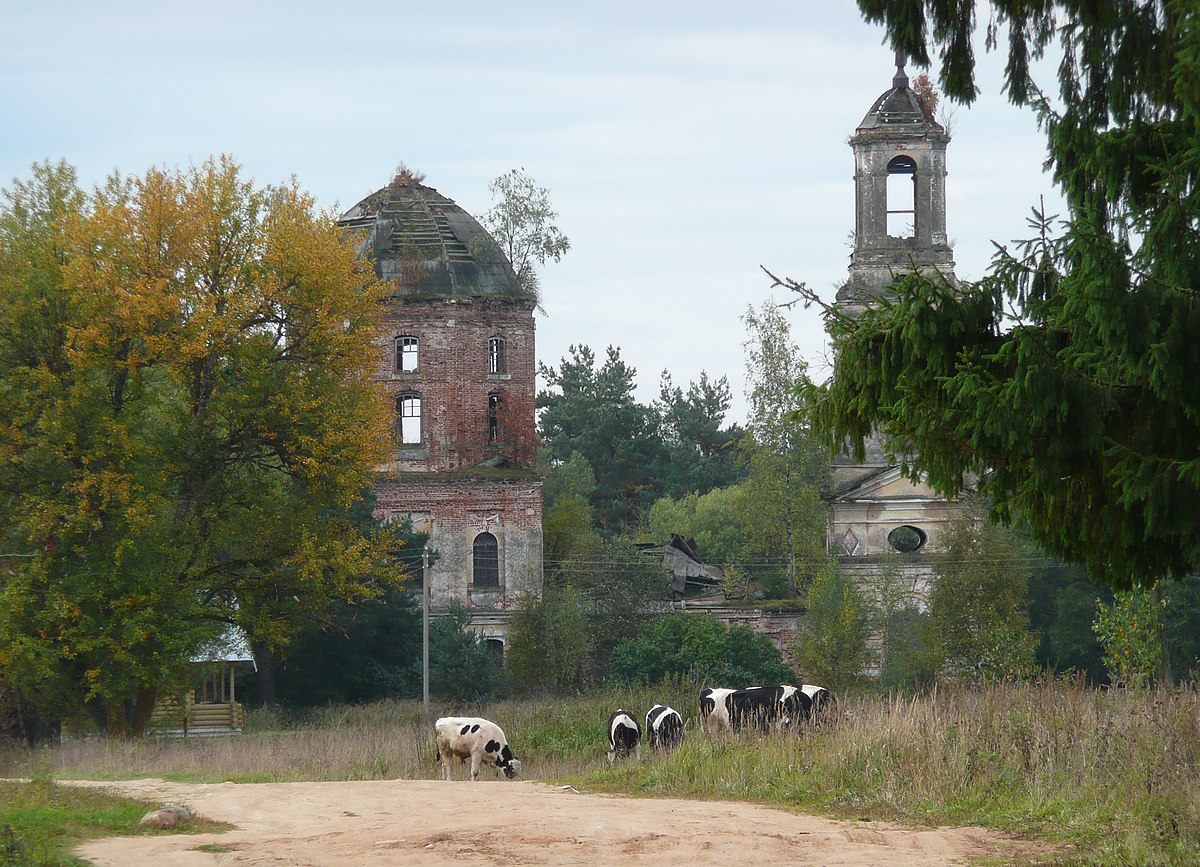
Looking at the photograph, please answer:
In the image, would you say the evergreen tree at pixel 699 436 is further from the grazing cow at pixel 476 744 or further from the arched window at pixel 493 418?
the grazing cow at pixel 476 744

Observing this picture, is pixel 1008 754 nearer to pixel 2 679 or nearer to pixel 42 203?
pixel 2 679

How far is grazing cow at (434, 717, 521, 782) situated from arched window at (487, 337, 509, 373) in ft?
97.4

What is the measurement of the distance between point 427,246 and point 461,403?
5681mm

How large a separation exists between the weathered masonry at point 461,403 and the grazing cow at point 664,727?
2536cm

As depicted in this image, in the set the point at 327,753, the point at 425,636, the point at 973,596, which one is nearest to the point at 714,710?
the point at 327,753

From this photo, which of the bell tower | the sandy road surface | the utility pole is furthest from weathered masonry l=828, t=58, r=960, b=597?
the sandy road surface

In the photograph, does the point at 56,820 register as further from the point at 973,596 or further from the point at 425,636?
the point at 973,596

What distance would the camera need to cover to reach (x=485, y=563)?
4962cm

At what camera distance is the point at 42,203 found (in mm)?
31578

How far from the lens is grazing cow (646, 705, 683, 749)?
2298 centimetres

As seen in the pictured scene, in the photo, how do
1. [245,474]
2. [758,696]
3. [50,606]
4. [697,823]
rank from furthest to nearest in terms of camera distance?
[245,474]
[50,606]
[758,696]
[697,823]

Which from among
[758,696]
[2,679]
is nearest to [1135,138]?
[758,696]

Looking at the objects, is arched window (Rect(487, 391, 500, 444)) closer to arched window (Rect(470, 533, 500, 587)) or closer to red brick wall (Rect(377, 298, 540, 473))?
red brick wall (Rect(377, 298, 540, 473))

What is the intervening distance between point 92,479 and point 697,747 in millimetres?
15018
